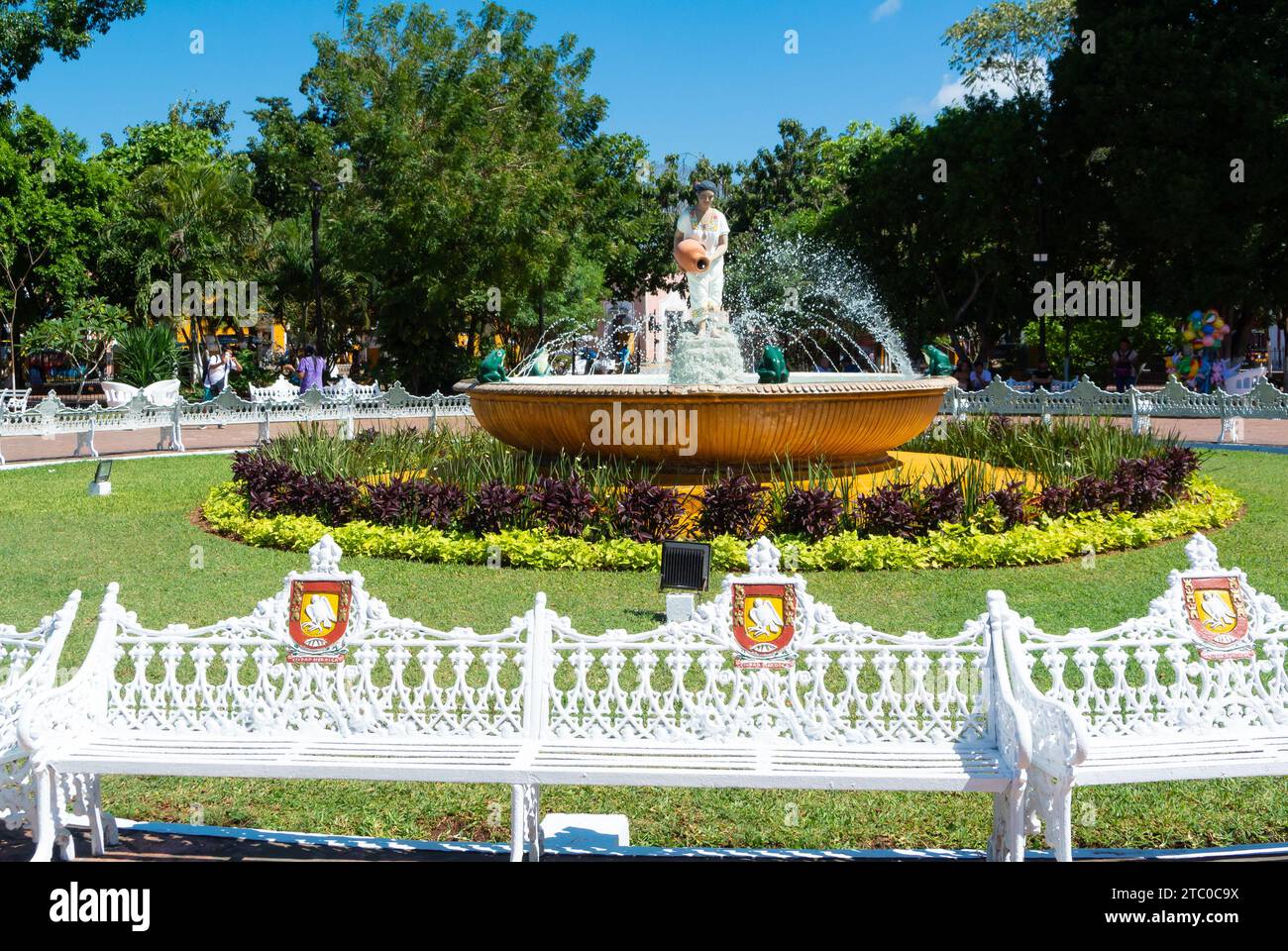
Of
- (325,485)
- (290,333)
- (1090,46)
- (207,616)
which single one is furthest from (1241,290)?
(290,333)

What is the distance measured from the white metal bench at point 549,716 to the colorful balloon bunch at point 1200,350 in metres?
24.7

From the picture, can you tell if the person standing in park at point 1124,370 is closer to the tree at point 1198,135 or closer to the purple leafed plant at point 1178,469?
the tree at point 1198,135

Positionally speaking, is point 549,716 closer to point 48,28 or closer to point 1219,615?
point 1219,615

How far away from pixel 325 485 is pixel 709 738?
7480mm

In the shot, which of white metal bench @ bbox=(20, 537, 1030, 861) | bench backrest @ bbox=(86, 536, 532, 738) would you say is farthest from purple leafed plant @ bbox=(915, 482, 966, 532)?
bench backrest @ bbox=(86, 536, 532, 738)

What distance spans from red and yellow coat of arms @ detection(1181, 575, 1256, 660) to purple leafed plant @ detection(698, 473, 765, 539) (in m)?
5.44

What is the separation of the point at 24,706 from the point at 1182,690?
402 centimetres

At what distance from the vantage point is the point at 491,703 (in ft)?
19.9

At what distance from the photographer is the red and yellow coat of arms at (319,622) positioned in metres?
4.42

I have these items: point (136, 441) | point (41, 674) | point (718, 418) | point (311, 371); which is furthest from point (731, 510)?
point (311, 371)

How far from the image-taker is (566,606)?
8.12 m

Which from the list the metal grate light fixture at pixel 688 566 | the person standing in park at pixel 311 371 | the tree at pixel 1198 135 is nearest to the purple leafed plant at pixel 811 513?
the metal grate light fixture at pixel 688 566
